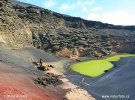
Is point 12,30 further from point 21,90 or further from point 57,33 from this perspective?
point 21,90

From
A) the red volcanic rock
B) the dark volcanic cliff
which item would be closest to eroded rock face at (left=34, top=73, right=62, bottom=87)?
the red volcanic rock

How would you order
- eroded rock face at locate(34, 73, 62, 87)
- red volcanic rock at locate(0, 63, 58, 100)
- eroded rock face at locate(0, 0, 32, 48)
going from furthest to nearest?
eroded rock face at locate(0, 0, 32, 48) → eroded rock face at locate(34, 73, 62, 87) → red volcanic rock at locate(0, 63, 58, 100)

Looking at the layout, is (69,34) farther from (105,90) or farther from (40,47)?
(105,90)

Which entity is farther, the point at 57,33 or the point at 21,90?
the point at 57,33

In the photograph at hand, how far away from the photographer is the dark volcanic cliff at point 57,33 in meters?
72.4

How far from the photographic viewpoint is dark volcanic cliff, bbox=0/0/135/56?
72.4 metres

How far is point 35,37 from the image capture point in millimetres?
82125

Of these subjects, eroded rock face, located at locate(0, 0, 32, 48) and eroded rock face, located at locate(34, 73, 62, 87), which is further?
eroded rock face, located at locate(0, 0, 32, 48)

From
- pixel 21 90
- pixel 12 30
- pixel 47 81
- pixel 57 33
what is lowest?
pixel 47 81

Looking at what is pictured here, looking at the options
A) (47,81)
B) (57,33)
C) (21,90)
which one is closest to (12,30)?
(57,33)

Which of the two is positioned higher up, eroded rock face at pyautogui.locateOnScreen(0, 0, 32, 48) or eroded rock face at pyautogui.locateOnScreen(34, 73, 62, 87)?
eroded rock face at pyautogui.locateOnScreen(0, 0, 32, 48)

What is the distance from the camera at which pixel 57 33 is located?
88.2m

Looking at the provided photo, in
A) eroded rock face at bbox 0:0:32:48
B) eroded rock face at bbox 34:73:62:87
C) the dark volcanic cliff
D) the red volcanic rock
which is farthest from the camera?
the dark volcanic cliff

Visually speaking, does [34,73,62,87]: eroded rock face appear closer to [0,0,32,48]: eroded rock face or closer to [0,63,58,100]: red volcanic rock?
[0,63,58,100]: red volcanic rock
